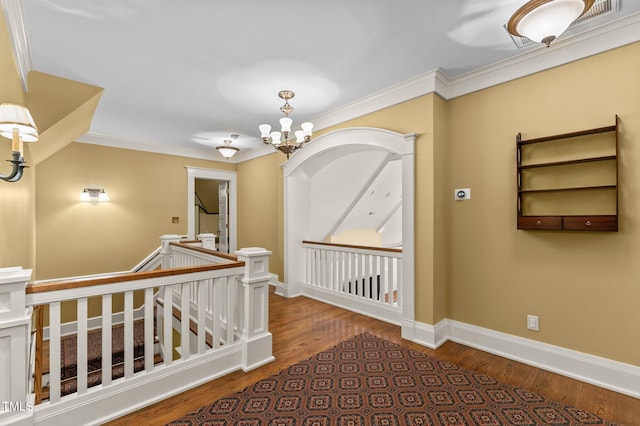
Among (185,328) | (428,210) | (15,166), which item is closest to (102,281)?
(185,328)

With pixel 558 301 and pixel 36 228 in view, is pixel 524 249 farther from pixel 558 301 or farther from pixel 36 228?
pixel 36 228

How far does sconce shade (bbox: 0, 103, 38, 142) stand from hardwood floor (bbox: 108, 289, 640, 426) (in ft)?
6.12

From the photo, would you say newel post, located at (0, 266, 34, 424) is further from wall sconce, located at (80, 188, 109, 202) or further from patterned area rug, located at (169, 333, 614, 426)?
wall sconce, located at (80, 188, 109, 202)

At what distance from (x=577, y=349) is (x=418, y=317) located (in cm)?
125

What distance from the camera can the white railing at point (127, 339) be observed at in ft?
5.11

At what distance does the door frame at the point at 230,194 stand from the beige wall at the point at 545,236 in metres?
4.47

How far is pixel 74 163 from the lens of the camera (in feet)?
15.5

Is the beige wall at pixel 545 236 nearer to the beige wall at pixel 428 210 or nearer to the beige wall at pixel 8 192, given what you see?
the beige wall at pixel 428 210

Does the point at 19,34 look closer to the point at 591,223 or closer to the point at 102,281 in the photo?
the point at 102,281

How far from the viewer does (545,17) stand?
1522 mm

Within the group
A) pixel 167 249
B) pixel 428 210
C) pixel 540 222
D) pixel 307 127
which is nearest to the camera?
pixel 540 222

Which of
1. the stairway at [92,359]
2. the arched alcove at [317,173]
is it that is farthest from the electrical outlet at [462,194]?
the stairway at [92,359]

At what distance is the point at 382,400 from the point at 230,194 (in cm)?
529

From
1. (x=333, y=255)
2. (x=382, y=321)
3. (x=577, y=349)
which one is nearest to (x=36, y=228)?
(x=333, y=255)
